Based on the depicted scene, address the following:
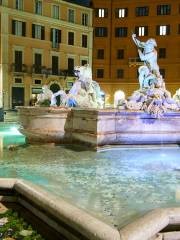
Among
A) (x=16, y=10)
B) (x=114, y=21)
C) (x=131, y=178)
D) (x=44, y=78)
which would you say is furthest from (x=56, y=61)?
(x=131, y=178)

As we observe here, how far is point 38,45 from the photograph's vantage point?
37.1 metres

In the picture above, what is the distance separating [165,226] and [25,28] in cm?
3381

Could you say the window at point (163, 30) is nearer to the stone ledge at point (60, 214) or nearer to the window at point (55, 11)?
the window at point (55, 11)

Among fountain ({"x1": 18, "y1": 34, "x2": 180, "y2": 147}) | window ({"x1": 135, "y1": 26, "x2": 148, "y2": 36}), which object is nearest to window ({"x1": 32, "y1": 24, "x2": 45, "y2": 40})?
window ({"x1": 135, "y1": 26, "x2": 148, "y2": 36})

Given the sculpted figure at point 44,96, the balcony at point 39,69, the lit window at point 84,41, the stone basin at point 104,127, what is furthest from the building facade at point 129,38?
the stone basin at point 104,127

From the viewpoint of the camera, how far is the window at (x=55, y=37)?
125 feet

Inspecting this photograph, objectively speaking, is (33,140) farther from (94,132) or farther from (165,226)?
(165,226)

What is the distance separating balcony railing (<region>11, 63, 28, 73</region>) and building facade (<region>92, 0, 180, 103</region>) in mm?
10173

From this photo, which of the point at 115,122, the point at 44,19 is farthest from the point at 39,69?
the point at 115,122

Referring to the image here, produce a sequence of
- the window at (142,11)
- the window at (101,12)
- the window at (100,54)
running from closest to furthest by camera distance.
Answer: the window at (142,11)
the window at (101,12)
the window at (100,54)

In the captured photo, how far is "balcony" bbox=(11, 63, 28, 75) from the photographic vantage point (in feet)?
115

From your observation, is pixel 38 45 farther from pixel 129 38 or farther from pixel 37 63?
pixel 129 38

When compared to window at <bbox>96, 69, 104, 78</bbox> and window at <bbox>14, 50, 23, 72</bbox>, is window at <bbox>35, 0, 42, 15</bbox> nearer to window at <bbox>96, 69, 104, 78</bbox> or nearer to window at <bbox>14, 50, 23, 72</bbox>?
window at <bbox>14, 50, 23, 72</bbox>

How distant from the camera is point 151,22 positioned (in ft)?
140
